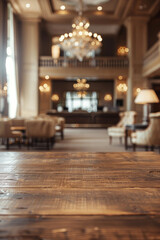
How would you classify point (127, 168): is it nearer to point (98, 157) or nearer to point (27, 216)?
point (98, 157)

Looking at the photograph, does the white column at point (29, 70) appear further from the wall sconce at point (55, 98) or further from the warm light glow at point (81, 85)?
the wall sconce at point (55, 98)

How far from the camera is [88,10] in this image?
1256 centimetres

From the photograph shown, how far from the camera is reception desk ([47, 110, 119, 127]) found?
14484 millimetres

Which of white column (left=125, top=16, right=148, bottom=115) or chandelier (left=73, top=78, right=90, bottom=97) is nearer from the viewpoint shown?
white column (left=125, top=16, right=148, bottom=115)

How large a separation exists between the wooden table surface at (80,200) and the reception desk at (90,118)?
43.6ft

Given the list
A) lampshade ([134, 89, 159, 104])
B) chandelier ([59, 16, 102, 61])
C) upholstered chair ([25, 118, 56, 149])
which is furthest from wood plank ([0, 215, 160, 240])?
chandelier ([59, 16, 102, 61])

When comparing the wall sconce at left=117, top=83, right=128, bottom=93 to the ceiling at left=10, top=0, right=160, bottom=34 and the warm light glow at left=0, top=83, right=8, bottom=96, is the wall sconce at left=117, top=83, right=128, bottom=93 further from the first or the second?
the warm light glow at left=0, top=83, right=8, bottom=96

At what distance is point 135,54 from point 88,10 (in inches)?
133

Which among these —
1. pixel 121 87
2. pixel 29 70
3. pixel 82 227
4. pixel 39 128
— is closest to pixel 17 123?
pixel 39 128

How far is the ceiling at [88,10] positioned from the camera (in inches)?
455

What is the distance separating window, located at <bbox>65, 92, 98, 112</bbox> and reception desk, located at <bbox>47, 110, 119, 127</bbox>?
11.3 feet

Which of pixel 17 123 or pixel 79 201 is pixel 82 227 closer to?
pixel 79 201

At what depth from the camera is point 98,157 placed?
4.65 ft

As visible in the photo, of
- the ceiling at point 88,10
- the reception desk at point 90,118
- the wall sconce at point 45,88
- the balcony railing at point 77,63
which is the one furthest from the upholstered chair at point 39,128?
the wall sconce at point 45,88
